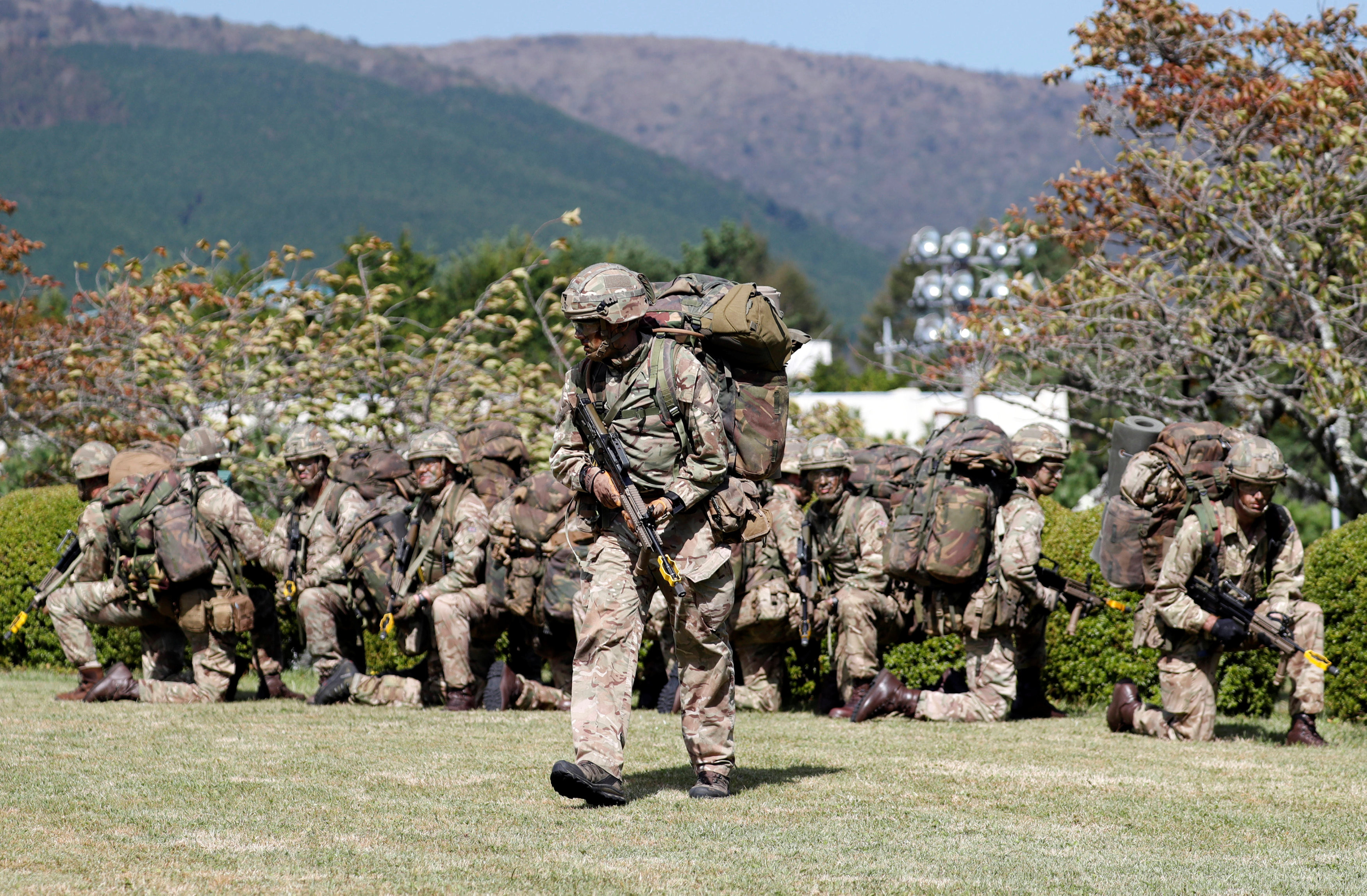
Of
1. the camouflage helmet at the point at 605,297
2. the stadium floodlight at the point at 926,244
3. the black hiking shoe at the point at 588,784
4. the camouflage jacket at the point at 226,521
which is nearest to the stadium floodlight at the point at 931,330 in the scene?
the stadium floodlight at the point at 926,244

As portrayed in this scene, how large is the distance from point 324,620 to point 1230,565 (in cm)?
631

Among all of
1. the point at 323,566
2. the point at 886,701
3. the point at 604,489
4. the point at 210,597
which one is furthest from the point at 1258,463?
the point at 210,597

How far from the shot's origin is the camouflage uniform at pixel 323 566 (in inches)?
438

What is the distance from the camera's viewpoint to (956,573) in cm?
973

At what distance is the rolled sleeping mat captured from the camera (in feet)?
34.7

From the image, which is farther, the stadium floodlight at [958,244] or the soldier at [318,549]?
the stadium floodlight at [958,244]

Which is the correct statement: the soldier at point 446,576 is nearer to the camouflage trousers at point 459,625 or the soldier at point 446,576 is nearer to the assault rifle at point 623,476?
the camouflage trousers at point 459,625

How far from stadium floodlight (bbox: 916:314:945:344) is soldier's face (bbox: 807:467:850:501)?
5488 mm

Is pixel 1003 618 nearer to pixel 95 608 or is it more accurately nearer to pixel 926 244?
pixel 95 608

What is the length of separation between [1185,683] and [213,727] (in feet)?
19.4

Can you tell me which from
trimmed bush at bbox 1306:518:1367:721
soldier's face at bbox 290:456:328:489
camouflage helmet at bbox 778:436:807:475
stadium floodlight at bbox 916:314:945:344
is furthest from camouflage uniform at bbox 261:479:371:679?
stadium floodlight at bbox 916:314:945:344

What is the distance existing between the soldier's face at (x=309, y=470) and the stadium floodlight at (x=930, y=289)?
17.2 metres

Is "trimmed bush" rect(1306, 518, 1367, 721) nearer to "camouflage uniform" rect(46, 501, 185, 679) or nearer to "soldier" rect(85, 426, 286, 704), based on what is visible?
"soldier" rect(85, 426, 286, 704)

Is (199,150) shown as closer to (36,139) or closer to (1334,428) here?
(36,139)
